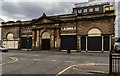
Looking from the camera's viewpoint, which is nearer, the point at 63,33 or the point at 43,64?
the point at 43,64

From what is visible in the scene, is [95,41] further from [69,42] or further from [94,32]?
[69,42]

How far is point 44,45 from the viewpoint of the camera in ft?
168

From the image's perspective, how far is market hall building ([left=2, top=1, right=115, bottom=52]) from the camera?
42.8 meters

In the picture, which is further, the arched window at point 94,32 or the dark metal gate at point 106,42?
the arched window at point 94,32

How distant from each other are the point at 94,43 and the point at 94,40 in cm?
65

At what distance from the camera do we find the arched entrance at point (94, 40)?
43219 millimetres

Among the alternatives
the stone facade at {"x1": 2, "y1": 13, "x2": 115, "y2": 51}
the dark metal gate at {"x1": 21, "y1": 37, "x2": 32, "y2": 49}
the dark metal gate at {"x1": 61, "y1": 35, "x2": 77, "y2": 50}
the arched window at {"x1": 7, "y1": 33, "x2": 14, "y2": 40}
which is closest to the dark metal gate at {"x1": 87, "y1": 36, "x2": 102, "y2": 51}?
the stone facade at {"x1": 2, "y1": 13, "x2": 115, "y2": 51}

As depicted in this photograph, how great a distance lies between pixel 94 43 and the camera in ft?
144

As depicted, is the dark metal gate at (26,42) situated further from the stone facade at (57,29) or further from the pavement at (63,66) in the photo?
the pavement at (63,66)

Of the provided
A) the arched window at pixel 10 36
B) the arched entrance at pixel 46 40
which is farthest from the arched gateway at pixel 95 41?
the arched window at pixel 10 36

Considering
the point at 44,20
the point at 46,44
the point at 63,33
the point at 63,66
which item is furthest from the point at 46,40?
the point at 63,66

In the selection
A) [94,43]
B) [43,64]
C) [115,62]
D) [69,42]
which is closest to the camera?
[115,62]

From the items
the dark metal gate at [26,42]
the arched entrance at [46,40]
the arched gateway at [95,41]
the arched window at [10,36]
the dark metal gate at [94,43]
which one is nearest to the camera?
the arched gateway at [95,41]

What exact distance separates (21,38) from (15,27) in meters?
3.70
